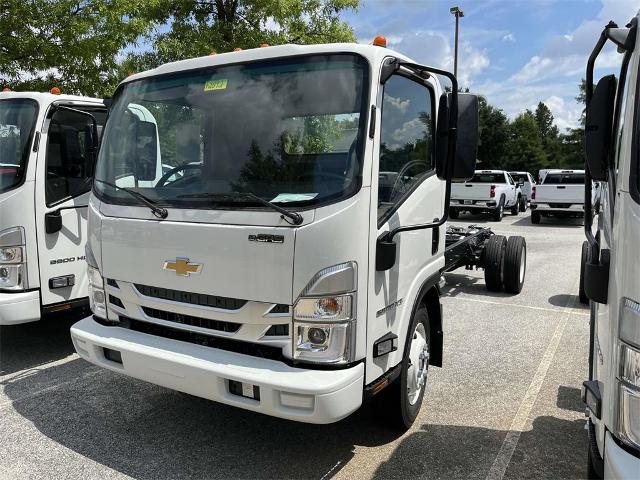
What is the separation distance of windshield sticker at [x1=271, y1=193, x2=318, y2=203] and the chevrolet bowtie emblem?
0.59 meters

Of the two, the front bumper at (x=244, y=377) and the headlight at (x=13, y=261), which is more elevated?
the headlight at (x=13, y=261)

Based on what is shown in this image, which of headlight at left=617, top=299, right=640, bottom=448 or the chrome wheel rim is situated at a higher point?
headlight at left=617, top=299, right=640, bottom=448

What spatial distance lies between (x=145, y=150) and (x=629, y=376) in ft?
10.0

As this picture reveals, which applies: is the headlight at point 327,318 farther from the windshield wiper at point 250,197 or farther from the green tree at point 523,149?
the green tree at point 523,149

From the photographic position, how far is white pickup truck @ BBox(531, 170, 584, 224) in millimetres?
18547

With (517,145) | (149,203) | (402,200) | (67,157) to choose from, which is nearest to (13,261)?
(67,157)

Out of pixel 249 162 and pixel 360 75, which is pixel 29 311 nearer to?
pixel 249 162

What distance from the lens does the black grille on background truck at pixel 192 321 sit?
3.04 meters

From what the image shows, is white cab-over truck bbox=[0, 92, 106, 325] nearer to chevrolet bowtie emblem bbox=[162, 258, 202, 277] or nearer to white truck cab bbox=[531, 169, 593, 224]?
chevrolet bowtie emblem bbox=[162, 258, 202, 277]

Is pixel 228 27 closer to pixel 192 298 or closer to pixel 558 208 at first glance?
pixel 192 298

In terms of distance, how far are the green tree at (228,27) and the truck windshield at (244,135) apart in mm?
7694

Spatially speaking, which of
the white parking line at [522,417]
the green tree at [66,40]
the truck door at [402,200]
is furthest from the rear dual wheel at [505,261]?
the green tree at [66,40]

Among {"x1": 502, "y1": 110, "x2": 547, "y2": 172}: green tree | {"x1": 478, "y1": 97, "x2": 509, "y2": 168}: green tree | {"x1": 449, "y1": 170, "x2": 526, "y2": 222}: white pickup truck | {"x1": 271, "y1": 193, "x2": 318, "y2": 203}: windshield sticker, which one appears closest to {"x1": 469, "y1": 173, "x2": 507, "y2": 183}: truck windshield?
{"x1": 449, "y1": 170, "x2": 526, "y2": 222}: white pickup truck

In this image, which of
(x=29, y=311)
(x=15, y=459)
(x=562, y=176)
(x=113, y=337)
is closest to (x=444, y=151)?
(x=113, y=337)
